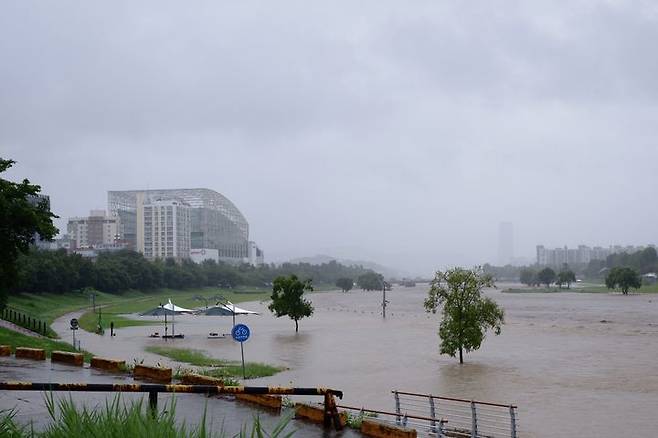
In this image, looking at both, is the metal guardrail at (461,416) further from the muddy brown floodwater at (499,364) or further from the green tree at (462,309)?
the green tree at (462,309)

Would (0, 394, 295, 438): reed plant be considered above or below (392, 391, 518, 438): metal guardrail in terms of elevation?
above

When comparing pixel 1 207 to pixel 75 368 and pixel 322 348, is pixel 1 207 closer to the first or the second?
pixel 75 368

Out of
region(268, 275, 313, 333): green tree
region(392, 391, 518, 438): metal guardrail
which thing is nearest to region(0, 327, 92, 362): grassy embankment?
region(392, 391, 518, 438): metal guardrail

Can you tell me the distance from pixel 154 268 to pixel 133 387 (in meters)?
135

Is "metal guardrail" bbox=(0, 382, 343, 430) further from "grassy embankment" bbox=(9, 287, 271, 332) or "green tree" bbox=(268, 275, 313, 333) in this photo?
"grassy embankment" bbox=(9, 287, 271, 332)

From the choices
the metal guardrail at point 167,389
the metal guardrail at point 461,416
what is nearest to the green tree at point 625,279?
the metal guardrail at point 461,416

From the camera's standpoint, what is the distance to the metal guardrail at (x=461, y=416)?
1605 centimetres

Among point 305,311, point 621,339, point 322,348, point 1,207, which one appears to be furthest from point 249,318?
point 1,207

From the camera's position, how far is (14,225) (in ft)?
114

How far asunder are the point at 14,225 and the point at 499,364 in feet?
81.1

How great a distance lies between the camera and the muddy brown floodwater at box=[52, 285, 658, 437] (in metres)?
23.4

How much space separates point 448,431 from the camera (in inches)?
653

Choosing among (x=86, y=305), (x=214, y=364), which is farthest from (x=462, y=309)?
(x=86, y=305)

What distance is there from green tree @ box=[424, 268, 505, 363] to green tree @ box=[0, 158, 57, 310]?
2019 cm
